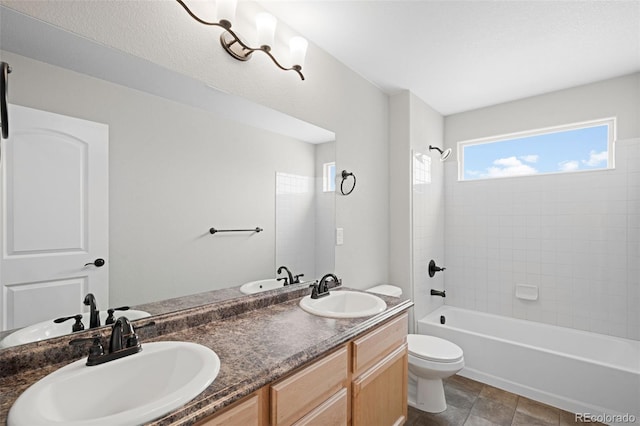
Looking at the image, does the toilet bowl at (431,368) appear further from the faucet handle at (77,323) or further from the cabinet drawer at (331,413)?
the faucet handle at (77,323)

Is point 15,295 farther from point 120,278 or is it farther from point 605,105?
point 605,105

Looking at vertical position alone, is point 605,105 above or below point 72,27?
above

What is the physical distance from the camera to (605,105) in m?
2.66

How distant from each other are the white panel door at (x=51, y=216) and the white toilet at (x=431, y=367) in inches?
78.5

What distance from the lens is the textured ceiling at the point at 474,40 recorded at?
1.76 meters

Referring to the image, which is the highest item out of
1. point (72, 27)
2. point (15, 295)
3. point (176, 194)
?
point (72, 27)

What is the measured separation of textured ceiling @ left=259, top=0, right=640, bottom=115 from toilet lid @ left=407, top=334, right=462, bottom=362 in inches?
82.6

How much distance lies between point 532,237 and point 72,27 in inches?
143

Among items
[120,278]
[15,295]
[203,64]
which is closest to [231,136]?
[203,64]

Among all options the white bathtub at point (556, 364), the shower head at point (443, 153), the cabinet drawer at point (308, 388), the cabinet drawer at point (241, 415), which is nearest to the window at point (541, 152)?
the shower head at point (443, 153)

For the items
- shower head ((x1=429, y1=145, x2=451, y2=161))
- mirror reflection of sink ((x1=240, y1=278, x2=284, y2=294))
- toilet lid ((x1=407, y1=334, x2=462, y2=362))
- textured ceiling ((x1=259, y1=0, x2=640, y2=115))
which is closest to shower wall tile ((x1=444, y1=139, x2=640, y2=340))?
shower head ((x1=429, y1=145, x2=451, y2=161))

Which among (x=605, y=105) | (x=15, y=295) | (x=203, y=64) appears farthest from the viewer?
(x=605, y=105)

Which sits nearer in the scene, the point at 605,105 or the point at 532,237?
the point at 605,105

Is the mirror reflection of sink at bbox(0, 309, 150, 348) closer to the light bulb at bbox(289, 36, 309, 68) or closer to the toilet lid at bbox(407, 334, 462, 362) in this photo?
the light bulb at bbox(289, 36, 309, 68)
